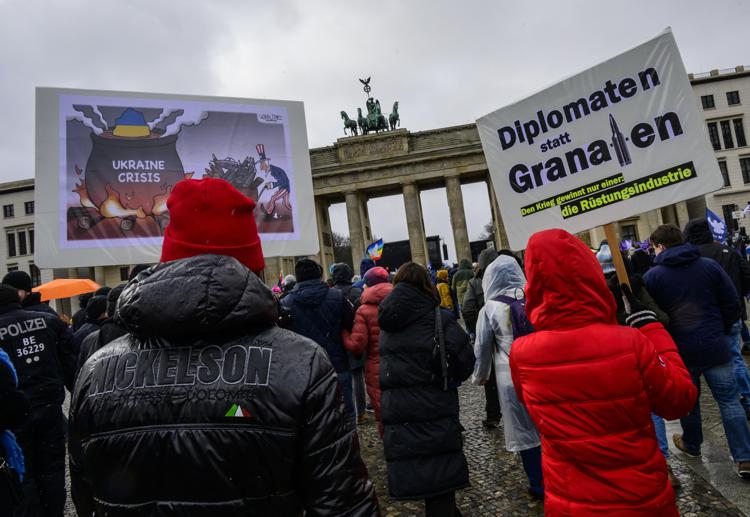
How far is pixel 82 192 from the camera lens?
421 centimetres

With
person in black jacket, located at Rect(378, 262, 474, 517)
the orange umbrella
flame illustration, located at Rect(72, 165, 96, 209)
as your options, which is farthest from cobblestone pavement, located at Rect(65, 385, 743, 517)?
the orange umbrella

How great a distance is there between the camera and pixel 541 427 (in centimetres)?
213

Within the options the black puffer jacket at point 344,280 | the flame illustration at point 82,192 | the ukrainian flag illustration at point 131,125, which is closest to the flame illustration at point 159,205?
the flame illustration at point 82,192

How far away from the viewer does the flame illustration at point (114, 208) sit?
4.23 m

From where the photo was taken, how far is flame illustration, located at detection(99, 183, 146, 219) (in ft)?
13.9

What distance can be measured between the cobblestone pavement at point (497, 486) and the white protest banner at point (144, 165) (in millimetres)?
2458

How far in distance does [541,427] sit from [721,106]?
57.9 m

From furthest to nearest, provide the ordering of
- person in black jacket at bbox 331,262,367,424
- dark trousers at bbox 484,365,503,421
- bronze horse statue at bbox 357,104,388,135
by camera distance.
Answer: bronze horse statue at bbox 357,104,388,135 < person in black jacket at bbox 331,262,367,424 < dark trousers at bbox 484,365,503,421

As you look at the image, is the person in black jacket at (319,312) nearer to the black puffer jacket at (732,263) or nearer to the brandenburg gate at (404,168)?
the black puffer jacket at (732,263)

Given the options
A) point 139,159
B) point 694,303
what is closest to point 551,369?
point 694,303

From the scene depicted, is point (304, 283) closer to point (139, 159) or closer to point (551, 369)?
point (139, 159)

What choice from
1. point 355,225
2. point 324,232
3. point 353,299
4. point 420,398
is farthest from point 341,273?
point 324,232

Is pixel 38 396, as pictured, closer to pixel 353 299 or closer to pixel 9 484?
pixel 9 484

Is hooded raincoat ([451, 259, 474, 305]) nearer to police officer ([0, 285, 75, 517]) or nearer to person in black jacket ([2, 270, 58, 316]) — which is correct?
person in black jacket ([2, 270, 58, 316])
